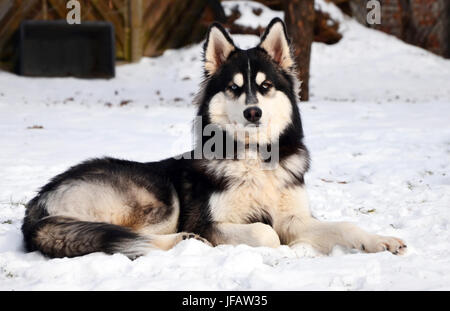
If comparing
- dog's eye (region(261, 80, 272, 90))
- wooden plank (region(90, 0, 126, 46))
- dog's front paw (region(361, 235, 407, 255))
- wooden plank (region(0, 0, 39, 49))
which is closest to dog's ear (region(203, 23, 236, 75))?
dog's eye (region(261, 80, 272, 90))

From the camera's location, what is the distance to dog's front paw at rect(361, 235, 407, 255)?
3.67m

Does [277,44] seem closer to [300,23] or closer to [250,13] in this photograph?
[300,23]

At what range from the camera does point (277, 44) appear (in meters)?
4.54

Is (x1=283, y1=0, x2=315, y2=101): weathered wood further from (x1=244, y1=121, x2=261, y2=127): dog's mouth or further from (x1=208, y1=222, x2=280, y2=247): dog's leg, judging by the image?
(x1=208, y1=222, x2=280, y2=247): dog's leg

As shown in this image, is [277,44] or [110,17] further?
[110,17]

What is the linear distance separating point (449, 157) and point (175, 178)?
13.7 feet

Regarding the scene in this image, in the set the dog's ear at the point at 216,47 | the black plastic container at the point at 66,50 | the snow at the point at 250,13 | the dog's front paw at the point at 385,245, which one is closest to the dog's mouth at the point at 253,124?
the dog's ear at the point at 216,47

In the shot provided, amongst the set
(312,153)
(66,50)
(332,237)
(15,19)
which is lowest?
(312,153)

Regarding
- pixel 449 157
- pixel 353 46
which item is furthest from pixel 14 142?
pixel 353 46

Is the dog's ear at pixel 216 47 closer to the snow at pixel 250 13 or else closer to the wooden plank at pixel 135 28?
the snow at pixel 250 13

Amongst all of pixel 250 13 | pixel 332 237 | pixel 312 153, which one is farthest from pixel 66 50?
pixel 332 237

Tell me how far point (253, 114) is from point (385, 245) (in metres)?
1.22

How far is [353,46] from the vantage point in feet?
56.5
